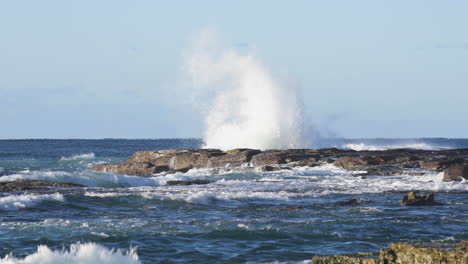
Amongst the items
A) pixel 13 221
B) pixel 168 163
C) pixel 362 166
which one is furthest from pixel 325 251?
pixel 168 163

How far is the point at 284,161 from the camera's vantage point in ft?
129

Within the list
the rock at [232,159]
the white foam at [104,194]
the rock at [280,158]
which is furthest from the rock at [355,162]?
the white foam at [104,194]

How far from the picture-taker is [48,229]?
1742 cm

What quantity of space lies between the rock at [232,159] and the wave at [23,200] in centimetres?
1686

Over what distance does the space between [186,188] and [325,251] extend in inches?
548

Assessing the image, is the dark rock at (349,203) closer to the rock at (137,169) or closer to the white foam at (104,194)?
the white foam at (104,194)

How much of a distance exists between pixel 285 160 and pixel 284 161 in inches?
3.1

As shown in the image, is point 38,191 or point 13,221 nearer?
point 13,221

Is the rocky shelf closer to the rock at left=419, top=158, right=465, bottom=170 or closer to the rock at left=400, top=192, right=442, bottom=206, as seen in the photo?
the rock at left=419, top=158, right=465, bottom=170

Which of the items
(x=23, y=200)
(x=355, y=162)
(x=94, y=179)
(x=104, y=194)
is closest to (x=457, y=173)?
(x=355, y=162)

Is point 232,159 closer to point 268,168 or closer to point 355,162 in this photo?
point 268,168

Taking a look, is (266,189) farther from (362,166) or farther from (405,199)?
(362,166)

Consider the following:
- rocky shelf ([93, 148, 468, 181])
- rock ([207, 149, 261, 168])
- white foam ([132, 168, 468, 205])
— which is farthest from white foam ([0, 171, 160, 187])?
rock ([207, 149, 261, 168])

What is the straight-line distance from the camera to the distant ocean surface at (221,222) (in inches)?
579
